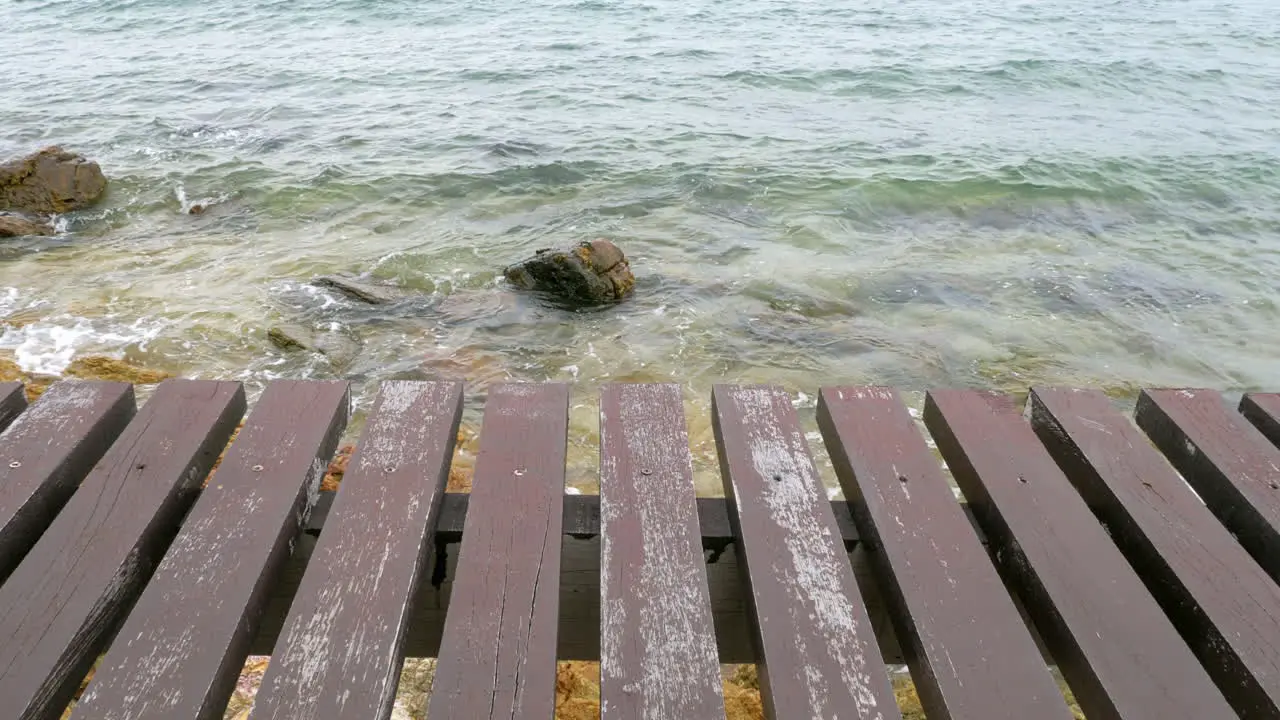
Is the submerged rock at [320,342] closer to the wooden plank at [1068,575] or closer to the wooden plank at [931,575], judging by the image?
the wooden plank at [931,575]

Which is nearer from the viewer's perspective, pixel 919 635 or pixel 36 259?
pixel 919 635

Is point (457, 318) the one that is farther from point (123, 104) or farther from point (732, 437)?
point (123, 104)

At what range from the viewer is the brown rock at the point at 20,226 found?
25.1 feet

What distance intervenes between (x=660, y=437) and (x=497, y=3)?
24.5 metres

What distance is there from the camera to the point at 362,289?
6562mm

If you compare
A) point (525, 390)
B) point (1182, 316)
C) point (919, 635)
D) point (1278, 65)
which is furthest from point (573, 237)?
point (1278, 65)

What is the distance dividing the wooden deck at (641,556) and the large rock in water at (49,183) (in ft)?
26.3

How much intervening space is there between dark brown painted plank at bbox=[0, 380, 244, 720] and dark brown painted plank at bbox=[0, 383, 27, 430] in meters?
0.34

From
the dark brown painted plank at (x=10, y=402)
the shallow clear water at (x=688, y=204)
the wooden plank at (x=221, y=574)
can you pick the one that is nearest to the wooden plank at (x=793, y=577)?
the wooden plank at (x=221, y=574)

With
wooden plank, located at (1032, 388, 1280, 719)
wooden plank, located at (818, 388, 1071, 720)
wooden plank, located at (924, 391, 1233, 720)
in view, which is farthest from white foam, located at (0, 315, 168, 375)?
wooden plank, located at (1032, 388, 1280, 719)

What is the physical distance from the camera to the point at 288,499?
66.6 inches

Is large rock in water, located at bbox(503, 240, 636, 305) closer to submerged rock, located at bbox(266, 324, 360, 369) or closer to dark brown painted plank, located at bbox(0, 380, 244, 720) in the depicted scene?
submerged rock, located at bbox(266, 324, 360, 369)

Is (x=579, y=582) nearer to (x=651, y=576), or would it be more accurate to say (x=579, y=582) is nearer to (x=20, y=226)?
(x=651, y=576)

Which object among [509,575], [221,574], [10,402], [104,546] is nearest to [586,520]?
[509,575]
